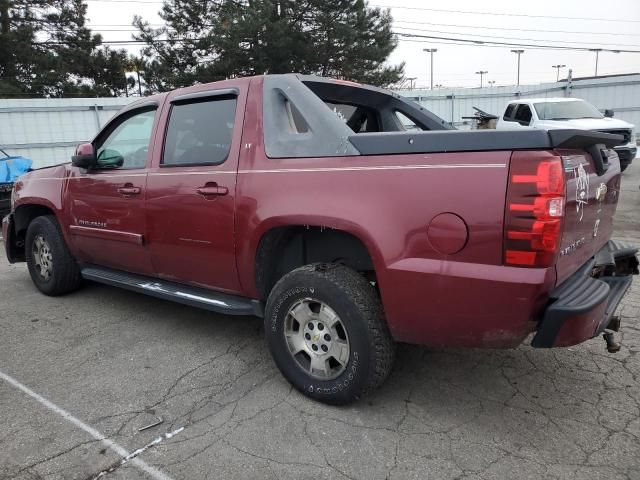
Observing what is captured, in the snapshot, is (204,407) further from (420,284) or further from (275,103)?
(275,103)

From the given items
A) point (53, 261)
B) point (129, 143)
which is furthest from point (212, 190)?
point (53, 261)

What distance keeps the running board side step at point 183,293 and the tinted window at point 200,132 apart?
2.95 feet

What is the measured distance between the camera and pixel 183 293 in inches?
144

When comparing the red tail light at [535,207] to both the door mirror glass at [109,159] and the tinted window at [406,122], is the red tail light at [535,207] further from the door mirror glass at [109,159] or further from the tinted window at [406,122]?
the door mirror glass at [109,159]

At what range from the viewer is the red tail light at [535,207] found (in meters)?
2.18

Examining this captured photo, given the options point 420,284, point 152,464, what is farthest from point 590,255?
point 152,464

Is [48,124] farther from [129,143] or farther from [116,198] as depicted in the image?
[116,198]

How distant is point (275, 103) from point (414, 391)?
1.94m

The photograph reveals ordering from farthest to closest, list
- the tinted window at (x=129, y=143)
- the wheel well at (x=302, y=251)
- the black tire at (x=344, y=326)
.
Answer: the tinted window at (x=129, y=143), the wheel well at (x=302, y=251), the black tire at (x=344, y=326)

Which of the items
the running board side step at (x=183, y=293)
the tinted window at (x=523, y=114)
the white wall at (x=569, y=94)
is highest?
the white wall at (x=569, y=94)

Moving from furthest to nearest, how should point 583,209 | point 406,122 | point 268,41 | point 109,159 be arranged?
point 268,41 < point 406,122 < point 109,159 < point 583,209

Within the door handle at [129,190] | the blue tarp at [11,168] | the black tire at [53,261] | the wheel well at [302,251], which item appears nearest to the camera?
the wheel well at [302,251]

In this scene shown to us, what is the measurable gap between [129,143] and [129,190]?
1.83 ft

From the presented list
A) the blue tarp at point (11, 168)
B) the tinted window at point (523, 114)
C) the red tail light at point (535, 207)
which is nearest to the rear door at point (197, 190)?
the red tail light at point (535, 207)
